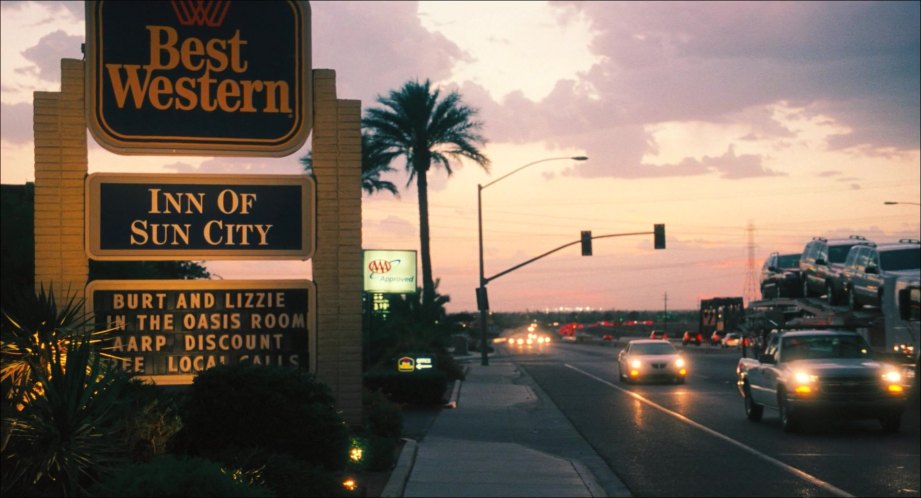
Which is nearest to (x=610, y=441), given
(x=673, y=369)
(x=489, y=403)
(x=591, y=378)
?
(x=489, y=403)

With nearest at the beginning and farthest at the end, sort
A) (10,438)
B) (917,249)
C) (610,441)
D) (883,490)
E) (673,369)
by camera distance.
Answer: (10,438)
(883,490)
(610,441)
(917,249)
(673,369)

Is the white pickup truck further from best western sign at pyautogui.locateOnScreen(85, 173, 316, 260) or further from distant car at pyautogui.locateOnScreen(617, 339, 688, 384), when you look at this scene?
distant car at pyautogui.locateOnScreen(617, 339, 688, 384)

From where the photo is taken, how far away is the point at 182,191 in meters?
11.3

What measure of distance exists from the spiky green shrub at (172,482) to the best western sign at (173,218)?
4466 millimetres

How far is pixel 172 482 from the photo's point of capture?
6.71 meters

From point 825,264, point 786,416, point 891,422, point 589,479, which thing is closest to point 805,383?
point 786,416

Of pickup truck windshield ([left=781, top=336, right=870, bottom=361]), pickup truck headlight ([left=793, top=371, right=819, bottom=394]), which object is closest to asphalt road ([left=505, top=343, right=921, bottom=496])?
pickup truck headlight ([left=793, top=371, right=819, bottom=394])

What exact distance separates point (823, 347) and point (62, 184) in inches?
609

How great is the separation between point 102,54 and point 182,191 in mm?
1634

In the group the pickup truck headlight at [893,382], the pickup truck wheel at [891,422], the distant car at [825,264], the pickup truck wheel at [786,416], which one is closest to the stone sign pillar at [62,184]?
the pickup truck wheel at [786,416]

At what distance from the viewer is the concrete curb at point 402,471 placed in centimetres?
1257

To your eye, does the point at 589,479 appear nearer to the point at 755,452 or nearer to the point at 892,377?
the point at 755,452

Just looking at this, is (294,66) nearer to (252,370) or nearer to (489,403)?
(252,370)

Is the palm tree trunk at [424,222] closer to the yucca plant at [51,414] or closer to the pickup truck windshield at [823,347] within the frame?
the pickup truck windshield at [823,347]
